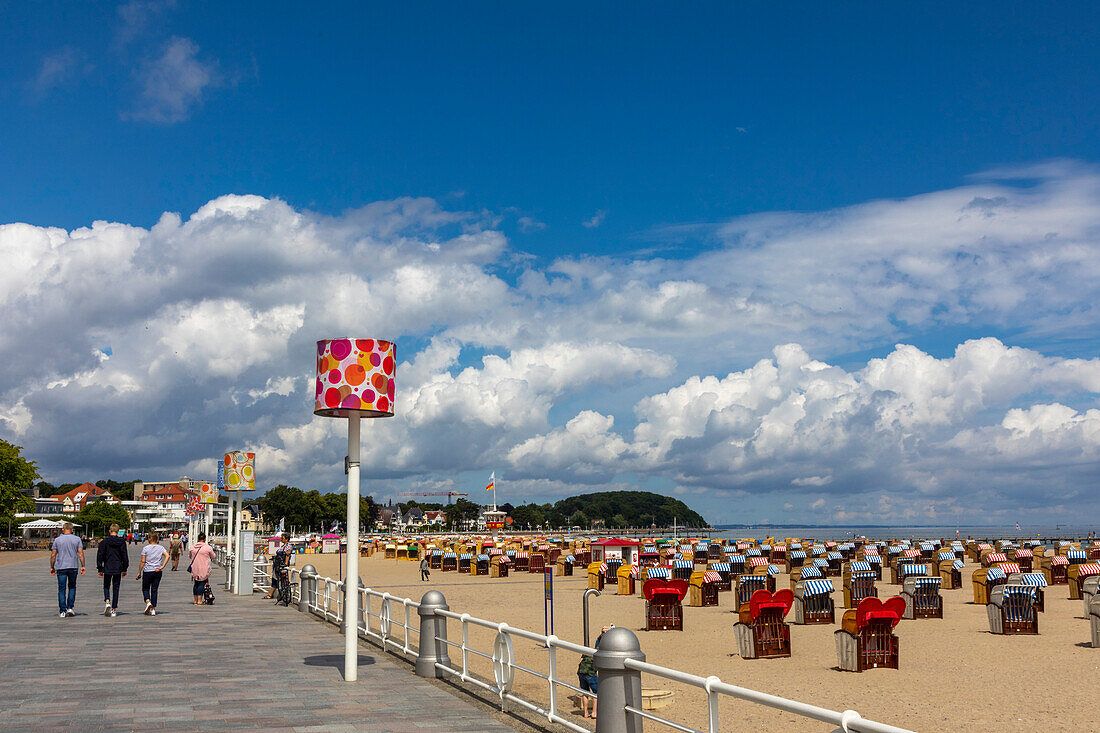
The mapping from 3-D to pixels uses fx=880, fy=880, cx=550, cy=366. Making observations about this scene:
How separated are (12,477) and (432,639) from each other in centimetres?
6307

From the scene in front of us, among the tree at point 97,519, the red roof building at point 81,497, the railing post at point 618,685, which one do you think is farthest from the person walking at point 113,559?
the red roof building at point 81,497

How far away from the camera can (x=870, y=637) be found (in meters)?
12.0

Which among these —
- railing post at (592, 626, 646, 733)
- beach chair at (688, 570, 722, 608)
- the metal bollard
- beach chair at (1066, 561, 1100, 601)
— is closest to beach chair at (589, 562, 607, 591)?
beach chair at (688, 570, 722, 608)

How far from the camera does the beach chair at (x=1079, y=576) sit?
72.1 feet

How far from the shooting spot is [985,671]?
1164 centimetres

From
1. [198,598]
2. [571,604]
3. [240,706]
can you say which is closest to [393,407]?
[240,706]

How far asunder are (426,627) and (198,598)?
11.1 m

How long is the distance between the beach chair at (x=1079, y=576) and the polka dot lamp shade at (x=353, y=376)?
19.8 metres

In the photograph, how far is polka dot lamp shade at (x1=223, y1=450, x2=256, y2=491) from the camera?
70.0ft

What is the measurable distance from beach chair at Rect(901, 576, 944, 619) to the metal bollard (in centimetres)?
1188

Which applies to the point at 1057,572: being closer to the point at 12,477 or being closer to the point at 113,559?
the point at 113,559

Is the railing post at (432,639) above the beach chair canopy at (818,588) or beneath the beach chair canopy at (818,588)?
above

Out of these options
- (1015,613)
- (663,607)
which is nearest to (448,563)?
(663,607)

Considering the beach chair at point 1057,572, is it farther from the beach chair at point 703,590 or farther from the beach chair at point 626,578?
the beach chair at point 626,578
